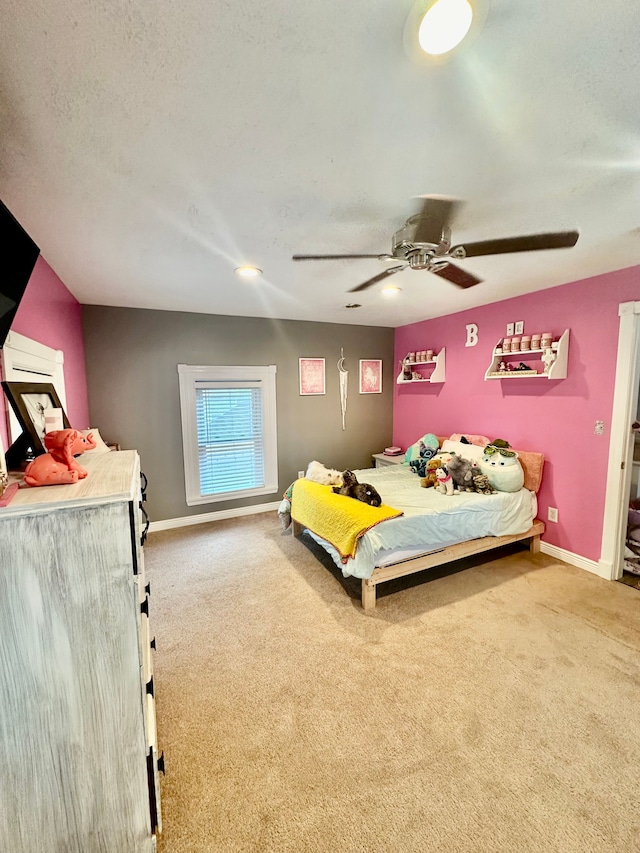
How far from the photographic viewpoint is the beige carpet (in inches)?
47.1

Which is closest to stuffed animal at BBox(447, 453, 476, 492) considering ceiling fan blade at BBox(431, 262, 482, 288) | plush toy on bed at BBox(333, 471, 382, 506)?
plush toy on bed at BBox(333, 471, 382, 506)

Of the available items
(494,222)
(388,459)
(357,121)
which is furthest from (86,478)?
(388,459)

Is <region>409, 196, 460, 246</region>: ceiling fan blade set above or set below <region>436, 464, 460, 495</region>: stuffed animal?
above

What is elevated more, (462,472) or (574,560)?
(462,472)

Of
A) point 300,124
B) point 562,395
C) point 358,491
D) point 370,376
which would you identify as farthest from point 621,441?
point 300,124

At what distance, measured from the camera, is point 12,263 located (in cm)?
119

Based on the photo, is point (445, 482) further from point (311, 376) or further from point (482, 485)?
point (311, 376)

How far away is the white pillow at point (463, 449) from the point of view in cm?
336

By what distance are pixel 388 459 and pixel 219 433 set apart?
7.38ft

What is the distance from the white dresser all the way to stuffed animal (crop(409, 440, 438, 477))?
3090 mm

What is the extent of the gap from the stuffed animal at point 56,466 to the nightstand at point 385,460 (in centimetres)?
376

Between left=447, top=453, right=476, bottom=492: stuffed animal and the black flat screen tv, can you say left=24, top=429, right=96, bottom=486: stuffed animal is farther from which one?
left=447, top=453, right=476, bottom=492: stuffed animal

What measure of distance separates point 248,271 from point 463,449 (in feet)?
8.79

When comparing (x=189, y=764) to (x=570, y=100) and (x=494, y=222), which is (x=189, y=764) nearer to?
(x=570, y=100)
